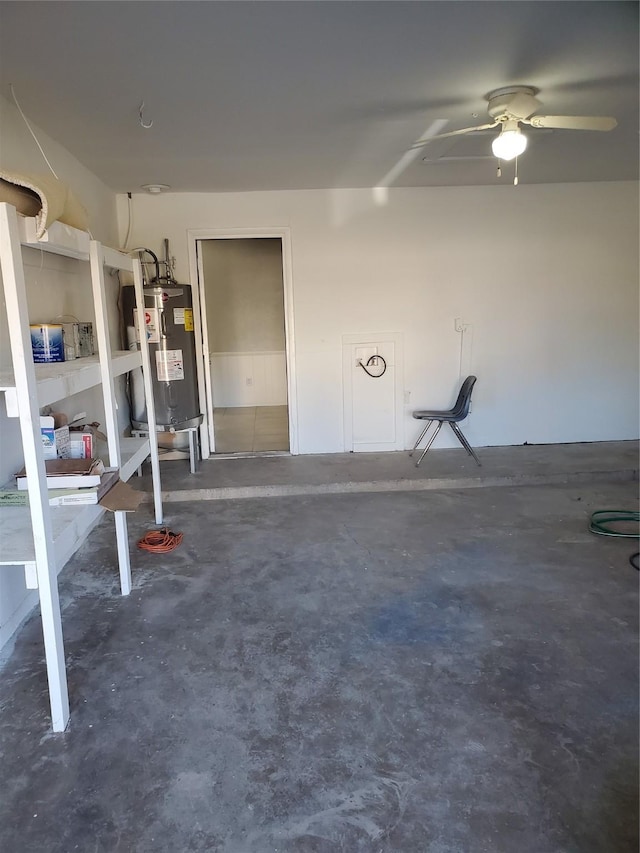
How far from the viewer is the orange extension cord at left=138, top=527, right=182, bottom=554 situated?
3.18m

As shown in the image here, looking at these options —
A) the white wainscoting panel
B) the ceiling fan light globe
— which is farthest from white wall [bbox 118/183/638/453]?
the white wainscoting panel

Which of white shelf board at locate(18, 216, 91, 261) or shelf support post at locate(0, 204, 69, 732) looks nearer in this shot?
shelf support post at locate(0, 204, 69, 732)

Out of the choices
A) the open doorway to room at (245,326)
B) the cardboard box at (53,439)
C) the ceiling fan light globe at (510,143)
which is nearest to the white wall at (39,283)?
the cardboard box at (53,439)

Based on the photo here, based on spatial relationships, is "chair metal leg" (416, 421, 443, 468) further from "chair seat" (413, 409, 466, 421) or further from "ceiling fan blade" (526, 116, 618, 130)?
"ceiling fan blade" (526, 116, 618, 130)

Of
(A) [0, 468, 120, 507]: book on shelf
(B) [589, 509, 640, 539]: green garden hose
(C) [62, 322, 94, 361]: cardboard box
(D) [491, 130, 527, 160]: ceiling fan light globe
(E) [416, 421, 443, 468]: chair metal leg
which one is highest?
(D) [491, 130, 527, 160]: ceiling fan light globe

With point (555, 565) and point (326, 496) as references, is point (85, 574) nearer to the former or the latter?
point (326, 496)

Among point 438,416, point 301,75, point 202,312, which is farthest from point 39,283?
point 438,416

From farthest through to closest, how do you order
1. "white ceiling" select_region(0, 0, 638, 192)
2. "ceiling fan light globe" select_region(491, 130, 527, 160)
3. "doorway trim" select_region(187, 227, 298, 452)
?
"doorway trim" select_region(187, 227, 298, 452)
"ceiling fan light globe" select_region(491, 130, 527, 160)
"white ceiling" select_region(0, 0, 638, 192)

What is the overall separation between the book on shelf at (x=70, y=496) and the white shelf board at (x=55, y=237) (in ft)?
2.88

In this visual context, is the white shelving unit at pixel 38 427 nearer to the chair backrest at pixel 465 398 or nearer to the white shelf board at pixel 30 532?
the white shelf board at pixel 30 532

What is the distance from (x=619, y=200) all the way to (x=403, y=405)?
259cm

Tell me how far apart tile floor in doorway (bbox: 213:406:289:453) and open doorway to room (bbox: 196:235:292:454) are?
3cm

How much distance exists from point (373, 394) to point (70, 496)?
3262mm

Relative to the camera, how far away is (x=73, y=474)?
2119 millimetres
